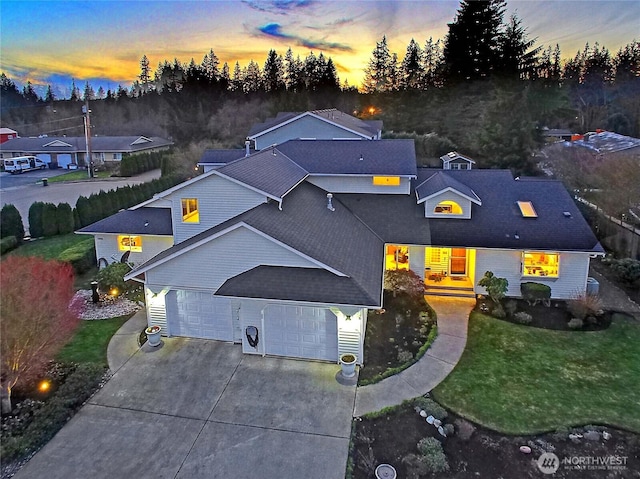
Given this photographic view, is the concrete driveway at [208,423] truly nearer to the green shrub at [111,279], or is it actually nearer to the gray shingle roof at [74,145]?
the green shrub at [111,279]

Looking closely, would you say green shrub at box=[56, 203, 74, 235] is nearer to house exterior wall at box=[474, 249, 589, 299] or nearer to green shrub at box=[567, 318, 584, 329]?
house exterior wall at box=[474, 249, 589, 299]

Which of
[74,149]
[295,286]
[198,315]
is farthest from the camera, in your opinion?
[74,149]

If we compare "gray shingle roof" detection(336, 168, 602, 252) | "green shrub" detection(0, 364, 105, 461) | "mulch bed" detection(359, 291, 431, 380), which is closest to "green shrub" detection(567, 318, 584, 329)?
"gray shingle roof" detection(336, 168, 602, 252)

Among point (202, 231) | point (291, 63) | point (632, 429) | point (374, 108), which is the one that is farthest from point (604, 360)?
point (291, 63)

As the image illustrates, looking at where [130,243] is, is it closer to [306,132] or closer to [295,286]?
[295,286]

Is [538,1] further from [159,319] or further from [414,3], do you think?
[159,319]

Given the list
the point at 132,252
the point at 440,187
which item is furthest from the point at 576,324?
the point at 132,252
